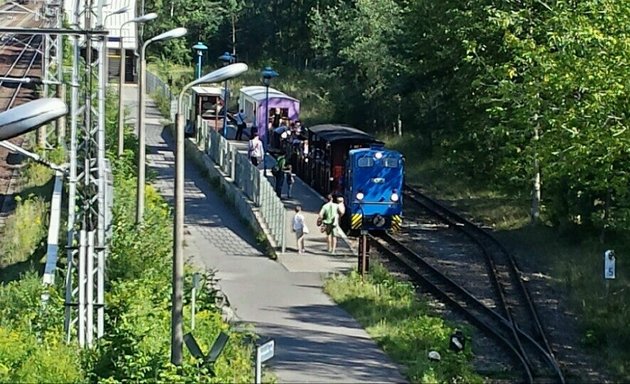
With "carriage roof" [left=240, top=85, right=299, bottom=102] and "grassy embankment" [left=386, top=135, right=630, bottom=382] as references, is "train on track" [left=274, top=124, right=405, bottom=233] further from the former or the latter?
"carriage roof" [left=240, top=85, right=299, bottom=102]

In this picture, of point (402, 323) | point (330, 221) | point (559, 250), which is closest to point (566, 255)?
point (559, 250)

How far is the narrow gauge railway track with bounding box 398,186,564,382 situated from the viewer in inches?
794

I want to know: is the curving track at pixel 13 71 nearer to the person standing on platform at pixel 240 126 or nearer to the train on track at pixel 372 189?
the person standing on platform at pixel 240 126

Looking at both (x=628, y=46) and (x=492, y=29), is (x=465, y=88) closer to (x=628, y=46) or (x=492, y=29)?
(x=492, y=29)

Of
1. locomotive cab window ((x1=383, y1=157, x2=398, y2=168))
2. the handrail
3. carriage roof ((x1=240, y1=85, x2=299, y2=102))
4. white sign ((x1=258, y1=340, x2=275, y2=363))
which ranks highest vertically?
carriage roof ((x1=240, y1=85, x2=299, y2=102))

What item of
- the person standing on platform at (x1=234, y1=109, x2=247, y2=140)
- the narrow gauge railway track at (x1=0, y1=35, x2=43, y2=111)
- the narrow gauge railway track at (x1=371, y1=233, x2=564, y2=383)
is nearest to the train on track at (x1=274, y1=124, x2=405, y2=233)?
the narrow gauge railway track at (x1=371, y1=233, x2=564, y2=383)

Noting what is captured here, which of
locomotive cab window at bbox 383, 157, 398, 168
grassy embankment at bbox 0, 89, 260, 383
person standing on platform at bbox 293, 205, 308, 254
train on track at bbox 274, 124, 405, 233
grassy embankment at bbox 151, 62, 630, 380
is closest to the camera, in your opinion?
grassy embankment at bbox 0, 89, 260, 383

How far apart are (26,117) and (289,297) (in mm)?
12679

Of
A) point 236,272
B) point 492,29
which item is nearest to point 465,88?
point 492,29

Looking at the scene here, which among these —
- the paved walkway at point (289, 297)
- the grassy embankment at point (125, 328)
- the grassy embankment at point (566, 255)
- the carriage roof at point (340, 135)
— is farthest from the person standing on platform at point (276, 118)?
the grassy embankment at point (125, 328)

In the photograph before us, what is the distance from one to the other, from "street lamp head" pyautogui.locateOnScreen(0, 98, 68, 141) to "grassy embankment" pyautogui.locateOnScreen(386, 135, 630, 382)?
11.0m

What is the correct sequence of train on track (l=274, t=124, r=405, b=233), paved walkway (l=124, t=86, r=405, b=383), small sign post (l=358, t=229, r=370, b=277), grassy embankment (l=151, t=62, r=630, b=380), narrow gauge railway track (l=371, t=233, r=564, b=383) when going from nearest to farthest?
paved walkway (l=124, t=86, r=405, b=383), narrow gauge railway track (l=371, t=233, r=564, b=383), grassy embankment (l=151, t=62, r=630, b=380), small sign post (l=358, t=229, r=370, b=277), train on track (l=274, t=124, r=405, b=233)

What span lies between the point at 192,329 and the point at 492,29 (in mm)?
16240

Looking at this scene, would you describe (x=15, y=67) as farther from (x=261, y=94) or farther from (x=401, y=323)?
(x=401, y=323)
